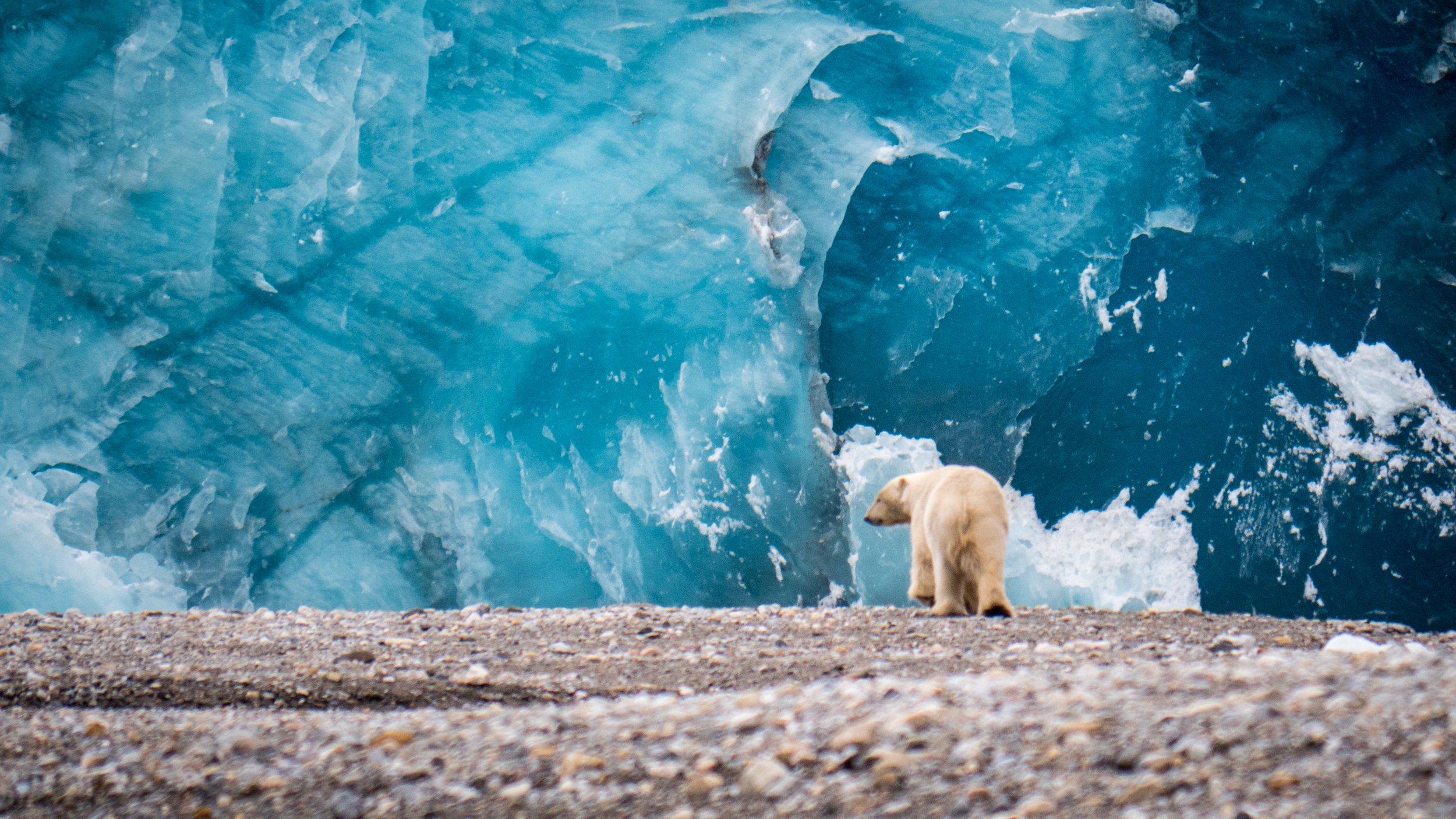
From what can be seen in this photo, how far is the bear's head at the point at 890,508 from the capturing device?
4891mm

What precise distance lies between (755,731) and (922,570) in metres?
2.96

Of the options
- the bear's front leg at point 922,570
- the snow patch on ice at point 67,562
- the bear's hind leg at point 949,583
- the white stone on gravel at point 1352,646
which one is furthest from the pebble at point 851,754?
the snow patch on ice at point 67,562

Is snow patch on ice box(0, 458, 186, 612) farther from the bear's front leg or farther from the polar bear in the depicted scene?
the polar bear

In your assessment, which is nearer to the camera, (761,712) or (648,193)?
(761,712)

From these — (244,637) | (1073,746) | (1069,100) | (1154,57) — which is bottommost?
(244,637)

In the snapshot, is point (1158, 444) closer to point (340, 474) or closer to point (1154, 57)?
point (1154, 57)

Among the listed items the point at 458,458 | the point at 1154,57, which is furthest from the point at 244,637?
the point at 1154,57

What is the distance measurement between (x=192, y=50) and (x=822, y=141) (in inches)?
185

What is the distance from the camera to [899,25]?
6.42 m

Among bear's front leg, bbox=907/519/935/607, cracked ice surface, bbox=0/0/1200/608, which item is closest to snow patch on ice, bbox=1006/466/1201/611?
cracked ice surface, bbox=0/0/1200/608

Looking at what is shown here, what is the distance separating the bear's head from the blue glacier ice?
1589 millimetres

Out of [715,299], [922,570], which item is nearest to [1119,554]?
[922,570]

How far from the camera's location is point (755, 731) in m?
1.69

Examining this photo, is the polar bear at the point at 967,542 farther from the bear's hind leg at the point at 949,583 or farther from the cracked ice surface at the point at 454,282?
the cracked ice surface at the point at 454,282
